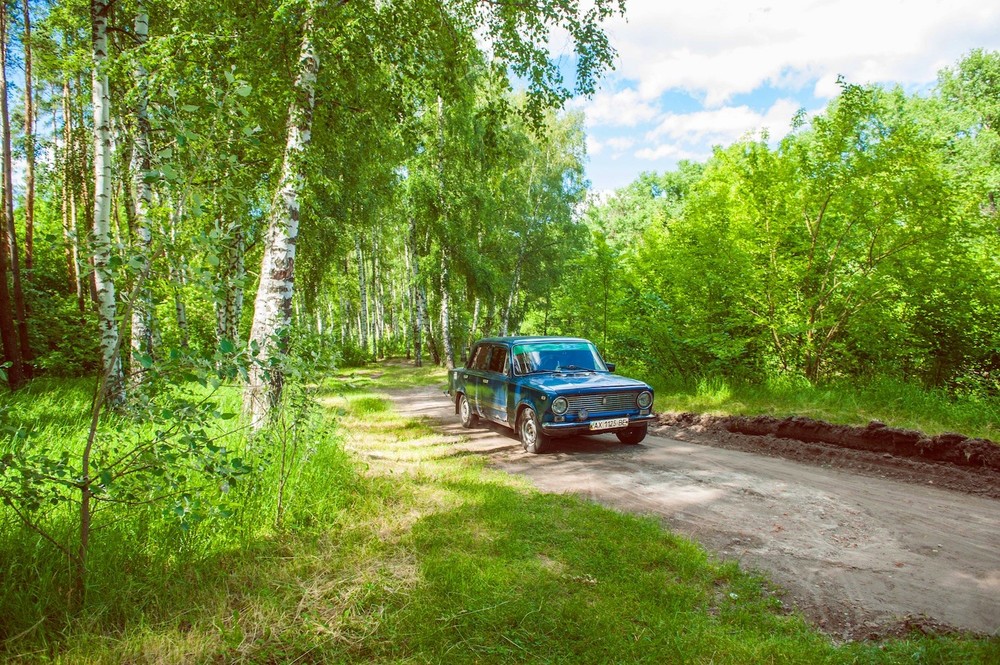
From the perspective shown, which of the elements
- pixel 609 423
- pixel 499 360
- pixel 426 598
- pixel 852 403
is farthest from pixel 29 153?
pixel 852 403

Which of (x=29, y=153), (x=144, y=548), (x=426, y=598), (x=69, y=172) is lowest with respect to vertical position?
(x=426, y=598)

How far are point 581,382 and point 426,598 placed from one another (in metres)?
5.01

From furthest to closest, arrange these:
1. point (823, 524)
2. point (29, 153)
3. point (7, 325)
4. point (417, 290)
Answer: point (417, 290)
point (29, 153)
point (7, 325)
point (823, 524)

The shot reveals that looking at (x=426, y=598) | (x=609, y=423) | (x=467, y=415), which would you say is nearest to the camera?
(x=426, y=598)

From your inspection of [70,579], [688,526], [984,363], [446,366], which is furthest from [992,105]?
[70,579]

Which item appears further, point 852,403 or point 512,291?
point 512,291

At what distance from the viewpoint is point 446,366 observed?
80.3 feet

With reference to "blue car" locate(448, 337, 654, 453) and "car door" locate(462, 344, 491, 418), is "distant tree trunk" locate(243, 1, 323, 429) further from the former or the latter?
"car door" locate(462, 344, 491, 418)

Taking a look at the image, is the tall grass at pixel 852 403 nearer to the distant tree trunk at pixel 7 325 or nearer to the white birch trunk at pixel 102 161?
the white birch trunk at pixel 102 161

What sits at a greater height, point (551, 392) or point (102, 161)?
point (102, 161)

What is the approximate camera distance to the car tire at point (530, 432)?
7.62 metres

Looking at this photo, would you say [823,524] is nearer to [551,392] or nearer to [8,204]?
[551,392]

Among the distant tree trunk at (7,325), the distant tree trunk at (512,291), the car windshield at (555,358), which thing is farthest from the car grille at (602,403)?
the distant tree trunk at (512,291)

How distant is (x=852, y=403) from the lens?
8180 millimetres
